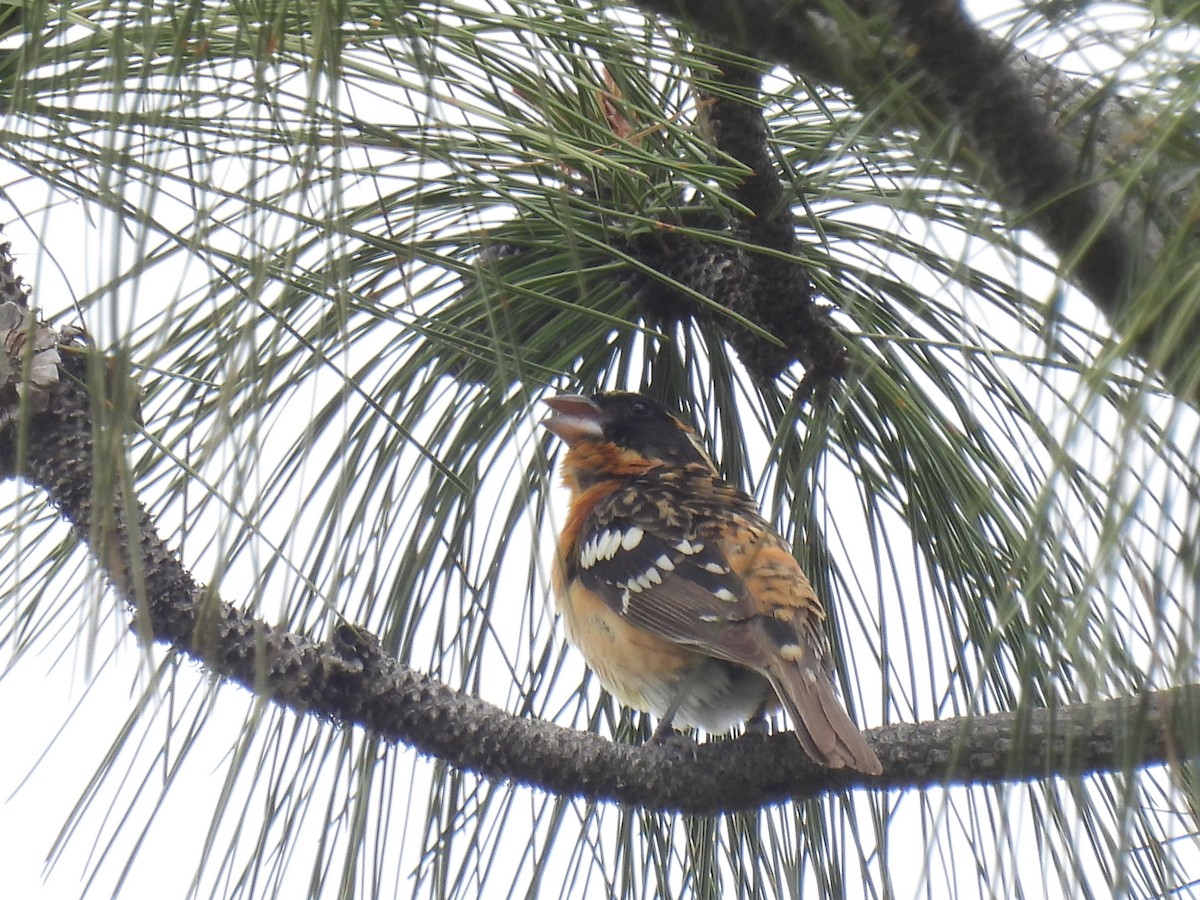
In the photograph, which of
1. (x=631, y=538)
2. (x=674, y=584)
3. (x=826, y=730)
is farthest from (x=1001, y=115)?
(x=631, y=538)

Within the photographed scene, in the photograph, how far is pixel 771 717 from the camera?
2.92 m

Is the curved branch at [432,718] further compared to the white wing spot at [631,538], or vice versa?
the white wing spot at [631,538]

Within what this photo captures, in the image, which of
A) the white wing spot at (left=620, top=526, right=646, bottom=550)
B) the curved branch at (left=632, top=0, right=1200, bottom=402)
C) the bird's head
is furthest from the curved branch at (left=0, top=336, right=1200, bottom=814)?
the white wing spot at (left=620, top=526, right=646, bottom=550)

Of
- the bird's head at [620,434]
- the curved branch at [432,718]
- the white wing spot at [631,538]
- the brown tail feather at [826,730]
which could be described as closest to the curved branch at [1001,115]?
the curved branch at [432,718]

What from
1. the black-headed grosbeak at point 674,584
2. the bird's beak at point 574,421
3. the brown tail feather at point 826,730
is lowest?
the brown tail feather at point 826,730

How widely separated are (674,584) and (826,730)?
991mm

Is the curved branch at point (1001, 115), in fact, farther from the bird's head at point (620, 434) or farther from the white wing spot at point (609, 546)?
the white wing spot at point (609, 546)

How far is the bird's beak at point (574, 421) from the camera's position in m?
3.18

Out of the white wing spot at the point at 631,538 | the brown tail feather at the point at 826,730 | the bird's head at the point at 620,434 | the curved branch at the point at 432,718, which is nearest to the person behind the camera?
the curved branch at the point at 432,718

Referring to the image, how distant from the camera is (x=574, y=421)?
325cm

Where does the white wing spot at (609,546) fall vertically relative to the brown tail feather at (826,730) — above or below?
above

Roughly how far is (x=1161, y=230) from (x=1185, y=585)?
0.33 m

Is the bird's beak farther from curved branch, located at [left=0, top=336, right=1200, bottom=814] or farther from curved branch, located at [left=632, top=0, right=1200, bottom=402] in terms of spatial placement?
curved branch, located at [left=632, top=0, right=1200, bottom=402]

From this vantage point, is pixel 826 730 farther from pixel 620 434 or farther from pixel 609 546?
pixel 620 434
